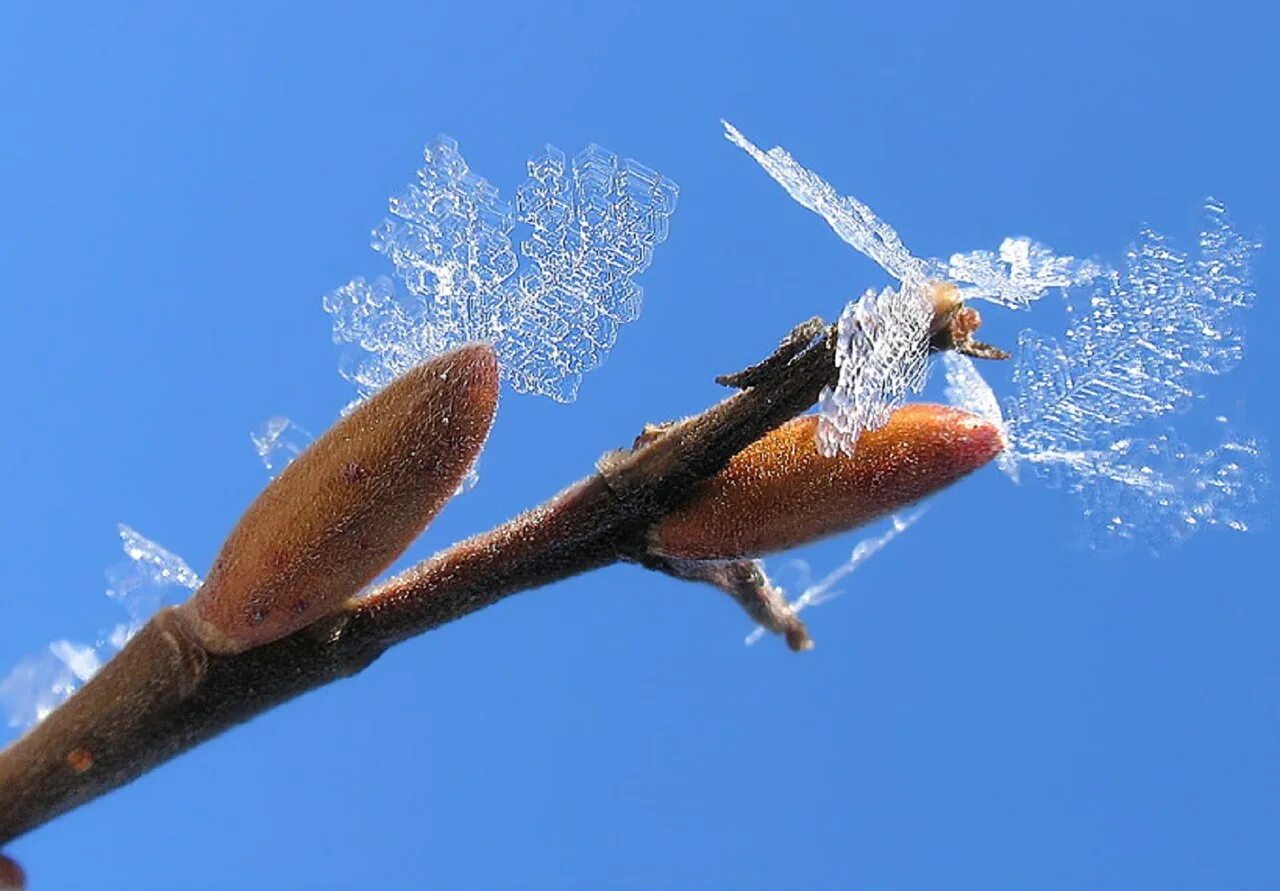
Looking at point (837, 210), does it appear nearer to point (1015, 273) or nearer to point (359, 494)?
point (1015, 273)

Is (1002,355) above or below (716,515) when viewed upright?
above

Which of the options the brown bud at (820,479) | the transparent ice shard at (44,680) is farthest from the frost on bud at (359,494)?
the transparent ice shard at (44,680)

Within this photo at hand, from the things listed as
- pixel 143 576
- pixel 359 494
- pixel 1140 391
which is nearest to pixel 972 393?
pixel 1140 391

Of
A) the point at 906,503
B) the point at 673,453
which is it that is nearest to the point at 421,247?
the point at 673,453

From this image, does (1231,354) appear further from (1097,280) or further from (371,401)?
(371,401)

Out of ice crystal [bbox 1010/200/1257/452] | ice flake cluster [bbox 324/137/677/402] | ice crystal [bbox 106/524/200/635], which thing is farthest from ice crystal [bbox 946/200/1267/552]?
ice crystal [bbox 106/524/200/635]

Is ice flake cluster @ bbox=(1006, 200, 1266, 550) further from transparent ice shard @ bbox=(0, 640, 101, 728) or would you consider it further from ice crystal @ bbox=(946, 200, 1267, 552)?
transparent ice shard @ bbox=(0, 640, 101, 728)

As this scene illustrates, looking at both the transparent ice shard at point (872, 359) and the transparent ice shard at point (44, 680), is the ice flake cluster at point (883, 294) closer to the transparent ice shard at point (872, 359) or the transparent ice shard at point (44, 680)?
the transparent ice shard at point (872, 359)

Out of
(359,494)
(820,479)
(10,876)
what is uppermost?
(820,479)
